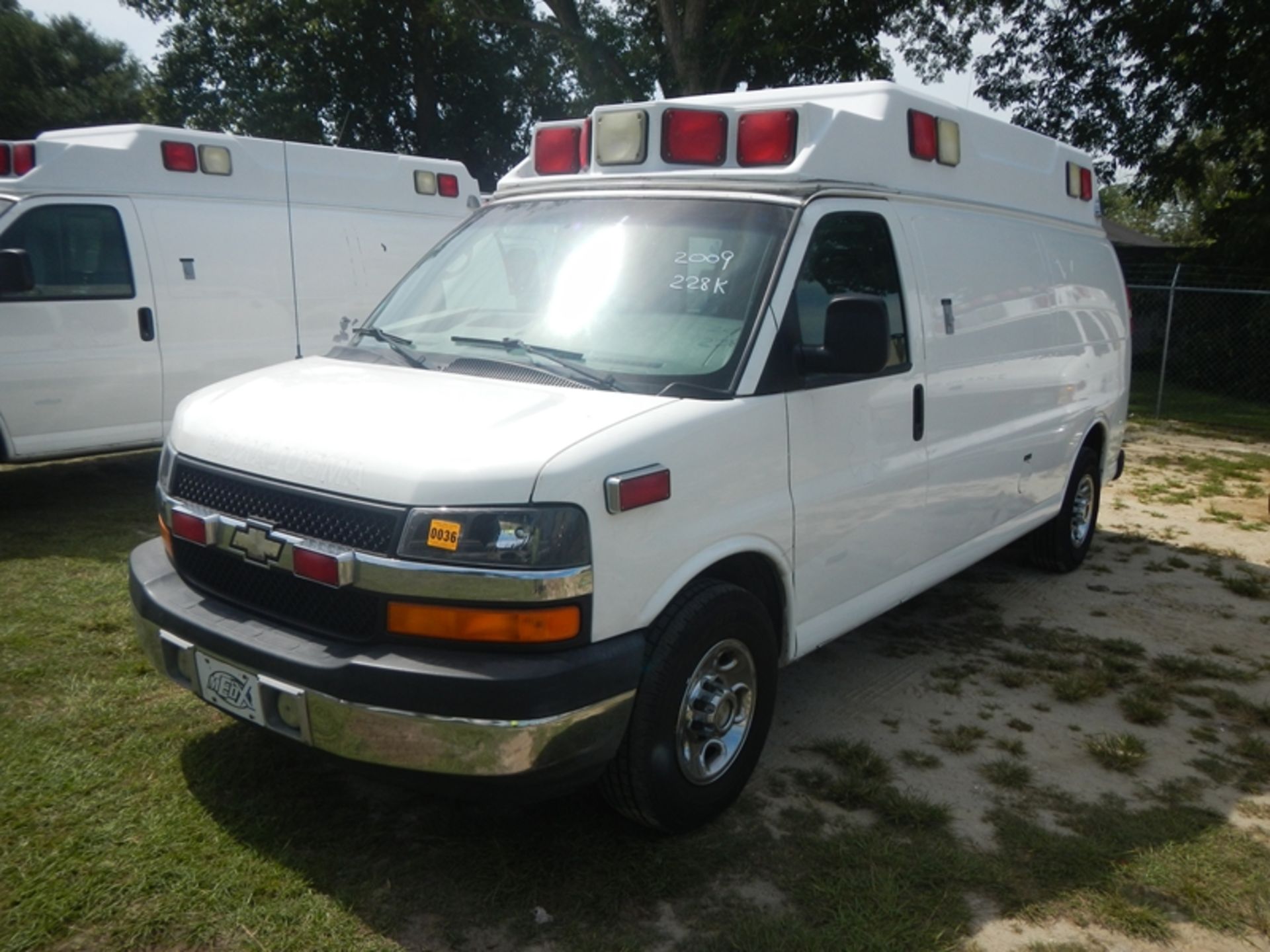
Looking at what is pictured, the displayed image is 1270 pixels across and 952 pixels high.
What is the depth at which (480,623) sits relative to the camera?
9.68 feet

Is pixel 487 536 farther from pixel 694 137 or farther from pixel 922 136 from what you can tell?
pixel 922 136

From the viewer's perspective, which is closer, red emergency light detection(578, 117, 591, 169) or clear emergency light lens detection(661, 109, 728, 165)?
clear emergency light lens detection(661, 109, 728, 165)

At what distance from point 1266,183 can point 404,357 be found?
1760 cm

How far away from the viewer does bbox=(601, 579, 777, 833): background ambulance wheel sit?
3303 mm

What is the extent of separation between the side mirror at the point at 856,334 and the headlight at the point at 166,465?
2239 mm

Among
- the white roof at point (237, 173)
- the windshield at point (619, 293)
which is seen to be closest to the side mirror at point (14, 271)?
the white roof at point (237, 173)

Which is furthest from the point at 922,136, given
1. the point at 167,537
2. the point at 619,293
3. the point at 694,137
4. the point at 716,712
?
the point at 167,537

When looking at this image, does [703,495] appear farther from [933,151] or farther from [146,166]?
[146,166]

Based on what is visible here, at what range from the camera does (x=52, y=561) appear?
641 centimetres

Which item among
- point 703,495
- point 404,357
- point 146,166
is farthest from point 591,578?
point 146,166

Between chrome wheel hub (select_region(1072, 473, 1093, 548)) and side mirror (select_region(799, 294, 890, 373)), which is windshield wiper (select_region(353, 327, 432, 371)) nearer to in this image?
side mirror (select_region(799, 294, 890, 373))

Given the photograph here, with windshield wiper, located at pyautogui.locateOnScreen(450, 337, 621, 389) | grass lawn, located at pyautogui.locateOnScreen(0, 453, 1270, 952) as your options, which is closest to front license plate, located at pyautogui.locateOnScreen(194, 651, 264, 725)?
grass lawn, located at pyautogui.locateOnScreen(0, 453, 1270, 952)

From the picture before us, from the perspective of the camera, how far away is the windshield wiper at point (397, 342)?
13.0 ft

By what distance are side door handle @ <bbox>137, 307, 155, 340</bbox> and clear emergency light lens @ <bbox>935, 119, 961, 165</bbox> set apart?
19.1ft
